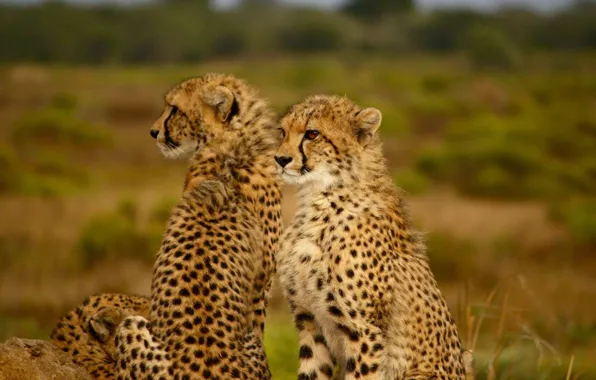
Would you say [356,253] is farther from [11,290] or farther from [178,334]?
[11,290]

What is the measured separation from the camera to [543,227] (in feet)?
59.0

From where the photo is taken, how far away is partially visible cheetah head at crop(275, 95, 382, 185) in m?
3.21

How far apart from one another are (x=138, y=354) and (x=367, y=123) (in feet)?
3.62

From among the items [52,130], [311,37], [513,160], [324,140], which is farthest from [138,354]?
[311,37]

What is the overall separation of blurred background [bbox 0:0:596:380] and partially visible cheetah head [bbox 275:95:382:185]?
78 cm

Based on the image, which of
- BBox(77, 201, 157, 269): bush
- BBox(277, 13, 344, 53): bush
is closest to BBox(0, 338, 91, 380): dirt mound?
BBox(77, 201, 157, 269): bush

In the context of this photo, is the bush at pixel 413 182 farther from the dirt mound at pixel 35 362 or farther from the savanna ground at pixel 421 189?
the dirt mound at pixel 35 362

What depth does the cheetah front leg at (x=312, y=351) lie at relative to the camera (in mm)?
3246

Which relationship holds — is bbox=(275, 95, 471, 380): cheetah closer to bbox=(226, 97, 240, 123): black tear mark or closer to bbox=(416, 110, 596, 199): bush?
bbox=(226, 97, 240, 123): black tear mark

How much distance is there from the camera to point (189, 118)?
3.80 metres

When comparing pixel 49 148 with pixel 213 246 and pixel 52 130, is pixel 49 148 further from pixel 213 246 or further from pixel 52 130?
pixel 213 246

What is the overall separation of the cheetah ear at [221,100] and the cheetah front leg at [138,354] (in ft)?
3.34

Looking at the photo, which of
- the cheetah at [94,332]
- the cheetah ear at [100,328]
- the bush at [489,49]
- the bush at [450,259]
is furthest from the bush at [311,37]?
the cheetah ear at [100,328]

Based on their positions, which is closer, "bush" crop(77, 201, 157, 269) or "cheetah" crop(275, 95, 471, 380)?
"cheetah" crop(275, 95, 471, 380)
